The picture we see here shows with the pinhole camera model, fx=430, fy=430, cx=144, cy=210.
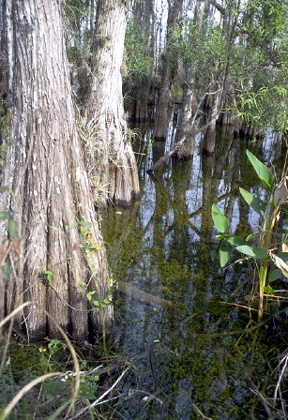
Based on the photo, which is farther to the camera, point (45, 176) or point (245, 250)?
point (245, 250)

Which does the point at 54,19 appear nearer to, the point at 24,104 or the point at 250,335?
the point at 24,104

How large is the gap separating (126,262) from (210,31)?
498 centimetres

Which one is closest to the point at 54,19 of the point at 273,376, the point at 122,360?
the point at 122,360

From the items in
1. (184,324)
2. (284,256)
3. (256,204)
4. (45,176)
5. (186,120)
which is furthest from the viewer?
(186,120)

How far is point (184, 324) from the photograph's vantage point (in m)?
3.33

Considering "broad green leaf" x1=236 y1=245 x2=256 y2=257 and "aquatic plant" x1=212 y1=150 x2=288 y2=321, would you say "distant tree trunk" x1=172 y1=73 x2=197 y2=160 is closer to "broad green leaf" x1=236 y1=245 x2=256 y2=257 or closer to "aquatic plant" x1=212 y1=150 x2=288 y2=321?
"aquatic plant" x1=212 y1=150 x2=288 y2=321

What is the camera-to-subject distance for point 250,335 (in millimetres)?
3246

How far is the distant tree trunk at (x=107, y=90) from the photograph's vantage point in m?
5.41

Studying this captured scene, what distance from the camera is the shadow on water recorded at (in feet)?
8.41

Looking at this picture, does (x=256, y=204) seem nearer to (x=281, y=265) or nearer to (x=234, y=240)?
(x=234, y=240)

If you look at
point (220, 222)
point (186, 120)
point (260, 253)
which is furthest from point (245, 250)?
point (186, 120)

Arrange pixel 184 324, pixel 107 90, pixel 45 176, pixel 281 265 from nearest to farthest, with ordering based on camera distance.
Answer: pixel 45 176, pixel 281 265, pixel 184 324, pixel 107 90

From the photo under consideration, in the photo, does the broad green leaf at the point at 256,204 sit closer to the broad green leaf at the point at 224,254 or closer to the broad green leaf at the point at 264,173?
the broad green leaf at the point at 264,173

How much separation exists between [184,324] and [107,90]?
335 centimetres
